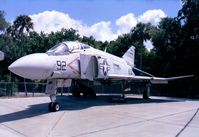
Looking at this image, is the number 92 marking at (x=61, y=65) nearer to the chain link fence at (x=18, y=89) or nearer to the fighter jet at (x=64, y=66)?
the fighter jet at (x=64, y=66)

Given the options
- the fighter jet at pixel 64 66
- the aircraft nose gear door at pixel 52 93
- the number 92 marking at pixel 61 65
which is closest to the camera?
the fighter jet at pixel 64 66

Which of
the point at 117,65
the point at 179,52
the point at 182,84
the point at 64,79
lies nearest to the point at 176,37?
the point at 179,52

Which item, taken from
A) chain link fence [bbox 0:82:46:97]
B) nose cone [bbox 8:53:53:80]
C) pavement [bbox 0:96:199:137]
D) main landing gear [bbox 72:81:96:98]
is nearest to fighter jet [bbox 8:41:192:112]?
nose cone [bbox 8:53:53:80]

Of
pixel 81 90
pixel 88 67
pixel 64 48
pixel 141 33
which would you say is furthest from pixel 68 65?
pixel 141 33

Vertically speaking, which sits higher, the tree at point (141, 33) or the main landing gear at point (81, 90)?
the tree at point (141, 33)

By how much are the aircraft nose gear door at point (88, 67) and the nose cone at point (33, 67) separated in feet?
8.28

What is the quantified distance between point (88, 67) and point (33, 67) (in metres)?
4.36

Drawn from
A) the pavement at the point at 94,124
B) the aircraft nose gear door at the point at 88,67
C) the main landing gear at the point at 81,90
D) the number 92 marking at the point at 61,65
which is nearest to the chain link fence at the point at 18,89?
the main landing gear at the point at 81,90

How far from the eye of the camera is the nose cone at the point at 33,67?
41.7ft

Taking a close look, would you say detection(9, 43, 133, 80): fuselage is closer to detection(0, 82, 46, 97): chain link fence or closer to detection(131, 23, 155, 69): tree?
detection(0, 82, 46, 97): chain link fence

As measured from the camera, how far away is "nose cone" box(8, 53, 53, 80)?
12711 mm

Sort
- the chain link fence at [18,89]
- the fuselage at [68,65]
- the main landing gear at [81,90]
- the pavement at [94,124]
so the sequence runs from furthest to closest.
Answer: the chain link fence at [18,89] < the main landing gear at [81,90] < the fuselage at [68,65] < the pavement at [94,124]

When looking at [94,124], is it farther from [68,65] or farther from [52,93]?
[68,65]

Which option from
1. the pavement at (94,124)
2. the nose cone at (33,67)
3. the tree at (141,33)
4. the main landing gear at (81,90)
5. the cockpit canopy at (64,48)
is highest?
the tree at (141,33)
